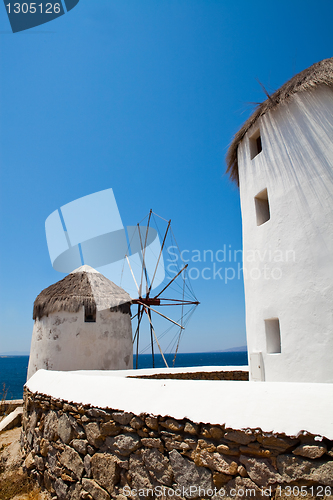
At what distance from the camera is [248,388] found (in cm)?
331

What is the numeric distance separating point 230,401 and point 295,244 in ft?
11.0

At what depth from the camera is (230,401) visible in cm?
329

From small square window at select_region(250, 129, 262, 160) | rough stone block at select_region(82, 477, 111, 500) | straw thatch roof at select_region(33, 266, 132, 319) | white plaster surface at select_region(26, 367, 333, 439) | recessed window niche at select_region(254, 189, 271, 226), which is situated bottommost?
rough stone block at select_region(82, 477, 111, 500)

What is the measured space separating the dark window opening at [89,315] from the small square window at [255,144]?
8138 mm

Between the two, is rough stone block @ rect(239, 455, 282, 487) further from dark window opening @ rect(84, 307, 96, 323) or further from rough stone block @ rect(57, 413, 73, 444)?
dark window opening @ rect(84, 307, 96, 323)

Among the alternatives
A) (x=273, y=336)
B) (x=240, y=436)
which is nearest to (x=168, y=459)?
(x=240, y=436)

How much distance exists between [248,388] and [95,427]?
2.19 meters

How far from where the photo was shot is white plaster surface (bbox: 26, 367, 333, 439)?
2838 millimetres

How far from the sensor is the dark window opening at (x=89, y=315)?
1232 centimetres

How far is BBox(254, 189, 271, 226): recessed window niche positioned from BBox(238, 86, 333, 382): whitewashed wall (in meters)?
0.12

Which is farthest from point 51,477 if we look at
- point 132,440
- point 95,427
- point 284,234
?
point 284,234

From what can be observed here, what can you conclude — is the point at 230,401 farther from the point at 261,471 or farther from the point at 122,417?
the point at 122,417

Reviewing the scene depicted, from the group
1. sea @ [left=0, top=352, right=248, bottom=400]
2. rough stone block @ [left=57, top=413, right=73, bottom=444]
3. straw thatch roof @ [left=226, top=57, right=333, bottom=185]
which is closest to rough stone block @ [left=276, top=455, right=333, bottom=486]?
rough stone block @ [left=57, top=413, right=73, bottom=444]

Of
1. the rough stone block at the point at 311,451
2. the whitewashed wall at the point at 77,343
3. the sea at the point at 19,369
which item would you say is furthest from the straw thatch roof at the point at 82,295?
the rough stone block at the point at 311,451
